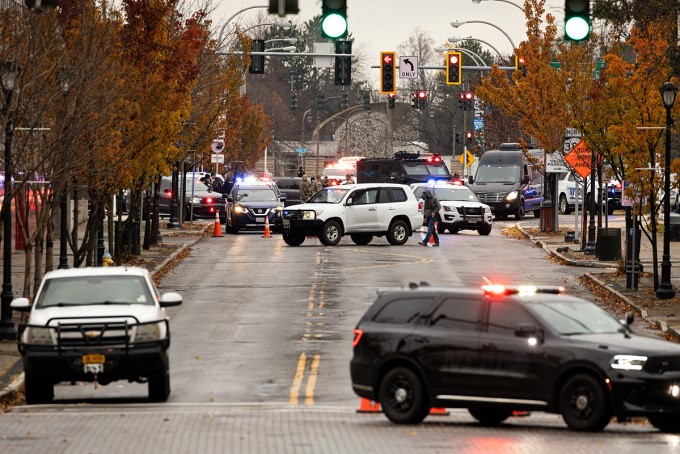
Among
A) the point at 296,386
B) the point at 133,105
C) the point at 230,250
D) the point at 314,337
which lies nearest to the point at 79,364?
the point at 296,386

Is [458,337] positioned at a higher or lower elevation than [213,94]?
lower

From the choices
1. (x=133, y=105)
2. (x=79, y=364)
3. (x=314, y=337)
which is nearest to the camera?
(x=79, y=364)

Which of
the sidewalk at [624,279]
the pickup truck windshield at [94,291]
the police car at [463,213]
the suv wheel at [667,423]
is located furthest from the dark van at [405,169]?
the suv wheel at [667,423]

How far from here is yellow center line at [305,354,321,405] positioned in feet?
64.2

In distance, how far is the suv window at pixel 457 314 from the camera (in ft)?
54.6

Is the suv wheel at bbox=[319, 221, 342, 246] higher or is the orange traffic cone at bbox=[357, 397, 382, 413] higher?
the suv wheel at bbox=[319, 221, 342, 246]

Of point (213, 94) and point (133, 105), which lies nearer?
point (133, 105)

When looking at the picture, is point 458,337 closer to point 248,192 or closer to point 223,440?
point 223,440

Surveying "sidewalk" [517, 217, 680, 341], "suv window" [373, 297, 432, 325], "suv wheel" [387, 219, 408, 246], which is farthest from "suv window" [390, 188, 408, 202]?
"suv window" [373, 297, 432, 325]

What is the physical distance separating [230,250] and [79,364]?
25786 mm

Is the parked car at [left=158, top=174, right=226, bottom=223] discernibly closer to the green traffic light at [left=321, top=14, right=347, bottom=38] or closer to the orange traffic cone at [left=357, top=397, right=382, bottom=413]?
the orange traffic cone at [left=357, top=397, right=382, bottom=413]

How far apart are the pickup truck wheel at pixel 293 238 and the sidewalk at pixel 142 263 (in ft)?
10.2

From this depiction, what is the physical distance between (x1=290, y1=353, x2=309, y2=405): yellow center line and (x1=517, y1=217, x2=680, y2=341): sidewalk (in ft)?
22.5

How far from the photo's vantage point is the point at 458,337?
1659 centimetres
